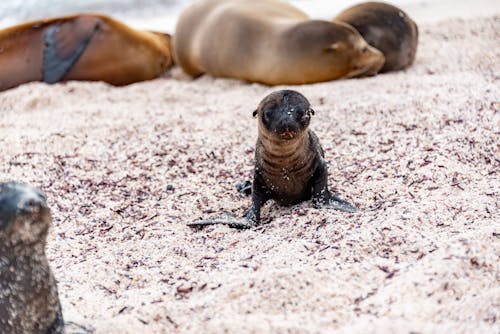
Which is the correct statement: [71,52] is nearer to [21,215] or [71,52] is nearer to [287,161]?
[287,161]

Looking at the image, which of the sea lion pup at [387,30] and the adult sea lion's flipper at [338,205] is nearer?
the adult sea lion's flipper at [338,205]

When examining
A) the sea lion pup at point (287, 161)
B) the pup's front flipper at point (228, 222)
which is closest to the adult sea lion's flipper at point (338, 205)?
the sea lion pup at point (287, 161)

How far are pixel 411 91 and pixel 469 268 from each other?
2.07 meters

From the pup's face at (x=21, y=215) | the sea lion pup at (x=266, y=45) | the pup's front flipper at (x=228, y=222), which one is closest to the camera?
the pup's face at (x=21, y=215)

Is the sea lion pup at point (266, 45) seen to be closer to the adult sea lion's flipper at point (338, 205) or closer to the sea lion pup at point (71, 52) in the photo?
the sea lion pup at point (71, 52)

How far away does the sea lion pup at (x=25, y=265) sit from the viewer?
1757mm

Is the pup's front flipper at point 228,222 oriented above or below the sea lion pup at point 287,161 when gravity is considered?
below

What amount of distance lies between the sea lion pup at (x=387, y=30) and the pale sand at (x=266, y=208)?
11 cm

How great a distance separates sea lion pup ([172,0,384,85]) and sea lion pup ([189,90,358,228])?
1775 millimetres

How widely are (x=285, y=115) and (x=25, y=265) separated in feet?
3.32

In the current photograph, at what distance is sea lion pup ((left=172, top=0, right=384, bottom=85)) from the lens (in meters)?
4.53

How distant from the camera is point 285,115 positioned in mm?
2551

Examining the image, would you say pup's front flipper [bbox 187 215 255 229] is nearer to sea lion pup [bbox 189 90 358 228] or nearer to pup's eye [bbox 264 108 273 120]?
sea lion pup [bbox 189 90 358 228]

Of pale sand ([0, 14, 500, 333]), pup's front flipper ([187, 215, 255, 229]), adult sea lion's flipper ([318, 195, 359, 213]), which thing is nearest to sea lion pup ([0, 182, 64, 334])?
pale sand ([0, 14, 500, 333])
